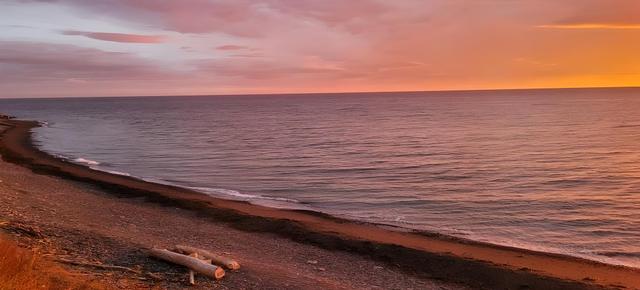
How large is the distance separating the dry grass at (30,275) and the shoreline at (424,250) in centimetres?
937

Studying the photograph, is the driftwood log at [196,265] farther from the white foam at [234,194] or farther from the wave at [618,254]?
the white foam at [234,194]

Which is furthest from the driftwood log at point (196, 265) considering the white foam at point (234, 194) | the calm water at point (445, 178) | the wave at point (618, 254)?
the white foam at point (234, 194)

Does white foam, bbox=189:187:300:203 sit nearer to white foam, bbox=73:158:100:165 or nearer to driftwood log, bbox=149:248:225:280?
driftwood log, bbox=149:248:225:280

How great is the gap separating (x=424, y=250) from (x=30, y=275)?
12.3 meters

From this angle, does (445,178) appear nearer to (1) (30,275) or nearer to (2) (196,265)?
(2) (196,265)

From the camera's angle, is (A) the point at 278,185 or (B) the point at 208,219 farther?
(A) the point at 278,185

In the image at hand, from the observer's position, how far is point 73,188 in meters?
27.7

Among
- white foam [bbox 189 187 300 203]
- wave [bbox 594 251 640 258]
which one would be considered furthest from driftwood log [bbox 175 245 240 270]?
white foam [bbox 189 187 300 203]

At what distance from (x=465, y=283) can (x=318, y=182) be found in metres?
17.9

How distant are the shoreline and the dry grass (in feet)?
30.8

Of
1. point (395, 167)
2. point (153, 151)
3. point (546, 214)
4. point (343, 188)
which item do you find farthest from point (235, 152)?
point (546, 214)

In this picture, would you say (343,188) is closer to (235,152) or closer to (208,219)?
Result: (208,219)

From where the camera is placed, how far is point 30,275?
31.1 ft

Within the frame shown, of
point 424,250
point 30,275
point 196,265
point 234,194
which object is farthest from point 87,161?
point 30,275
